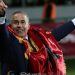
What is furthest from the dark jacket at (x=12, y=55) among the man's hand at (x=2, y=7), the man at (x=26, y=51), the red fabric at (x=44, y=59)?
the man's hand at (x=2, y=7)

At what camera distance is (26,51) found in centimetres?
675

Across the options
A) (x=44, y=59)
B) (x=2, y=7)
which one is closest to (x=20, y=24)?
(x=44, y=59)

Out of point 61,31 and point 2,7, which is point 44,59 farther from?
point 2,7

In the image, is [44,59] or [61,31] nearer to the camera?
[44,59]

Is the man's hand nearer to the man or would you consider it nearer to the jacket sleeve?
the jacket sleeve

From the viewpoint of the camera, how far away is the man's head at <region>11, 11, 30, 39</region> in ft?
22.4

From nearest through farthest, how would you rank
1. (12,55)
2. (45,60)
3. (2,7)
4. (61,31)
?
(2,7) < (12,55) < (45,60) < (61,31)

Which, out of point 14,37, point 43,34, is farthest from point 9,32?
point 43,34

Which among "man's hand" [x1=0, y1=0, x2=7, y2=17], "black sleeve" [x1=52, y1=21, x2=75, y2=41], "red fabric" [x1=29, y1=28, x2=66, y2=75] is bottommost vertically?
"red fabric" [x1=29, y1=28, x2=66, y2=75]

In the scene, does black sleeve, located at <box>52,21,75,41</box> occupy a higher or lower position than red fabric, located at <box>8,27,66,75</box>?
higher

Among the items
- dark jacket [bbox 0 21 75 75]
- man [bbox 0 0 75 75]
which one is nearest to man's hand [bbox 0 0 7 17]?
man [bbox 0 0 75 75]

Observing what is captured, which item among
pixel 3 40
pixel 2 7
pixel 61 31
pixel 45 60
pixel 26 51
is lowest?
pixel 45 60

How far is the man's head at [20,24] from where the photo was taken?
6.83 meters

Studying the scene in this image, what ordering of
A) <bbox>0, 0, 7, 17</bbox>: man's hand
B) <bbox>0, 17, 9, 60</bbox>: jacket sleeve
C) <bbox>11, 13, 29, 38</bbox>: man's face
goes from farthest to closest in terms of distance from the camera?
<bbox>11, 13, 29, 38</bbox>: man's face → <bbox>0, 17, 9, 60</bbox>: jacket sleeve → <bbox>0, 0, 7, 17</bbox>: man's hand
